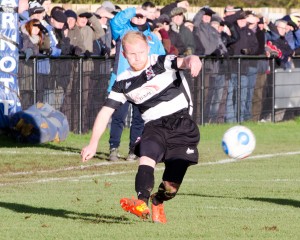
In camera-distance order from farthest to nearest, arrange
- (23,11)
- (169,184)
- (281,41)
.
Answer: (281,41)
(23,11)
(169,184)

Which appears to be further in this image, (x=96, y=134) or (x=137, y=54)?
(x=137, y=54)

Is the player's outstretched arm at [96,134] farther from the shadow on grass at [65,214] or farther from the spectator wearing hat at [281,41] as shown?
the spectator wearing hat at [281,41]

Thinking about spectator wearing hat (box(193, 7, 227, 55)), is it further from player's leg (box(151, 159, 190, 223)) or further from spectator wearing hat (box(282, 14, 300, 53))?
player's leg (box(151, 159, 190, 223))

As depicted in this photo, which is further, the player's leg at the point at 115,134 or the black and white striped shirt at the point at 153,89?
the player's leg at the point at 115,134

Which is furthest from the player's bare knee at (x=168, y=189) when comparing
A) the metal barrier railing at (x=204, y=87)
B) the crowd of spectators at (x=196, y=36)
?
the metal barrier railing at (x=204, y=87)

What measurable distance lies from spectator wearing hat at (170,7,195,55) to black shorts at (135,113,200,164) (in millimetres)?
12649

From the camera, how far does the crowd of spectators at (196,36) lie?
20.2 meters

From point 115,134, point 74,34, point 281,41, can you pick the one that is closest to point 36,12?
point 74,34

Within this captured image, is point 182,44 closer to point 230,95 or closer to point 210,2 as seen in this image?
point 230,95

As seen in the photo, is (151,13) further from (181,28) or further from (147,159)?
(147,159)

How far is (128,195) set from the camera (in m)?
12.6

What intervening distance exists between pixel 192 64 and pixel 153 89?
32.1 inches

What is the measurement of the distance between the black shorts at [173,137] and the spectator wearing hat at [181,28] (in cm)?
1265

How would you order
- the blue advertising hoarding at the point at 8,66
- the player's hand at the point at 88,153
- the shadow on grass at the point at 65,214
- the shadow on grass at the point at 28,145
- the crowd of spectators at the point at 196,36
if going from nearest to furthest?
1. the player's hand at the point at 88,153
2. the shadow on grass at the point at 65,214
3. the shadow on grass at the point at 28,145
4. the blue advertising hoarding at the point at 8,66
5. the crowd of spectators at the point at 196,36
